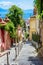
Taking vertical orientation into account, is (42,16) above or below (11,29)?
above

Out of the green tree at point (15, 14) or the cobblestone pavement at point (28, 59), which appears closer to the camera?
the cobblestone pavement at point (28, 59)

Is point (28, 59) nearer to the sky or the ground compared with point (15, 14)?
nearer to the ground

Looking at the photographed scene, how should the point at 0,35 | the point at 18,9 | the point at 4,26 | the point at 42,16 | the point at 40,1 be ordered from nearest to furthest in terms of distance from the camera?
the point at 42,16 < the point at 40,1 < the point at 0,35 < the point at 4,26 < the point at 18,9

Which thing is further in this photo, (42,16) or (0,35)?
(0,35)

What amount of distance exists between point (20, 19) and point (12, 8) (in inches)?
93.5

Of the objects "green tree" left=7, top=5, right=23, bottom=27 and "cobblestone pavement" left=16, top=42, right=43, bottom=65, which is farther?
"green tree" left=7, top=5, right=23, bottom=27

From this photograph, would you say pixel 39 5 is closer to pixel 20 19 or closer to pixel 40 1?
pixel 40 1

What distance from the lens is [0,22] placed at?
22.2 metres

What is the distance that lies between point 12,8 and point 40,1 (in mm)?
19137

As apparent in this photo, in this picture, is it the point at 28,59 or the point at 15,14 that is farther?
the point at 15,14

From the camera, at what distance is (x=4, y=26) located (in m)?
22.8

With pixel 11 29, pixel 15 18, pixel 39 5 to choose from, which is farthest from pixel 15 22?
pixel 39 5

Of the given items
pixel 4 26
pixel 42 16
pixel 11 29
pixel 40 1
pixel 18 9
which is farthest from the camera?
pixel 18 9

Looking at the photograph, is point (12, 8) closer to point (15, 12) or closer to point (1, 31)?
point (15, 12)
